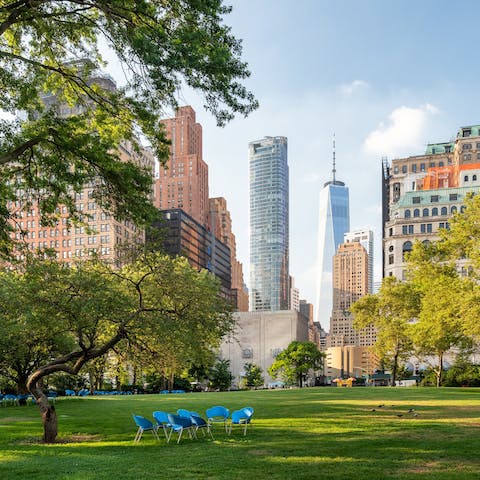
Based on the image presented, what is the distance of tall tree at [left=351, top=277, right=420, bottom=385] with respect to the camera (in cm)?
6781

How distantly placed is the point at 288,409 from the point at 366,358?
6773 inches

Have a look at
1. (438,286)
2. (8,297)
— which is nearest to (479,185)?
(438,286)

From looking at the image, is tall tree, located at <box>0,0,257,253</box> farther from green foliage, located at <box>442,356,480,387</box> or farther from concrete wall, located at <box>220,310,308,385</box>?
concrete wall, located at <box>220,310,308,385</box>

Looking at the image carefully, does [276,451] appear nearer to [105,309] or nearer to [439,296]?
[105,309]

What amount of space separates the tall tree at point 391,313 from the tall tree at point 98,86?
54.6 metres

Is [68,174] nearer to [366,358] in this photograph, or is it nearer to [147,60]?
[147,60]

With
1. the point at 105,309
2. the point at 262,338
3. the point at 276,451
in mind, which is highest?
the point at 105,309

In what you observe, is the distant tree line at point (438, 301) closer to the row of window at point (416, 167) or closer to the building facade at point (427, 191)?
the building facade at point (427, 191)

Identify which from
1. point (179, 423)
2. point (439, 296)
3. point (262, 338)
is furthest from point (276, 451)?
point (262, 338)

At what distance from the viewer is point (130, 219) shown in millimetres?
16891

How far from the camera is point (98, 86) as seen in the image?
17.3m

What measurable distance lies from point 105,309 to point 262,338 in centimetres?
12307

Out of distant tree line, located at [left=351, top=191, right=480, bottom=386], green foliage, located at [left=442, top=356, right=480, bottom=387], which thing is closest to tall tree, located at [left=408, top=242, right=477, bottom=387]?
distant tree line, located at [left=351, top=191, right=480, bottom=386]

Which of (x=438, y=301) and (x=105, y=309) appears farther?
(x=438, y=301)
